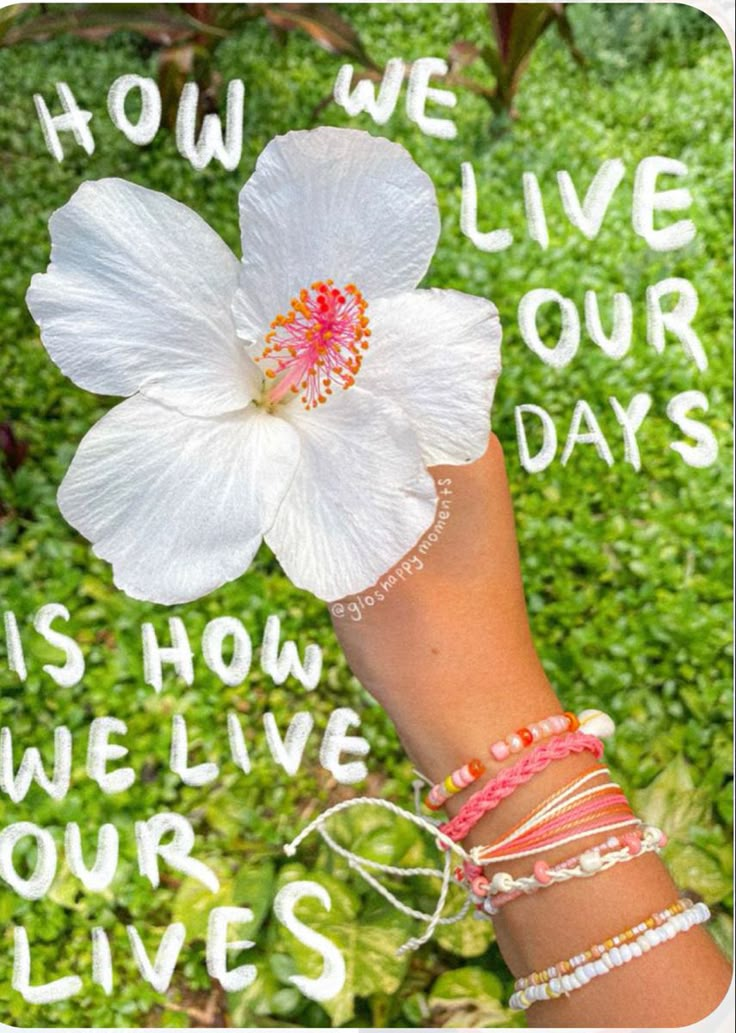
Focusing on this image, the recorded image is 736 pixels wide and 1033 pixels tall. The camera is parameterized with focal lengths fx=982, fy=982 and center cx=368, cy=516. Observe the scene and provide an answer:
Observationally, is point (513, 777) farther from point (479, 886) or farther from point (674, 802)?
point (674, 802)

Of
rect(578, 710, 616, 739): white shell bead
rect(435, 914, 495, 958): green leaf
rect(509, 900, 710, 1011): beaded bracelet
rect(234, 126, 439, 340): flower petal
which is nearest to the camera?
rect(234, 126, 439, 340): flower petal

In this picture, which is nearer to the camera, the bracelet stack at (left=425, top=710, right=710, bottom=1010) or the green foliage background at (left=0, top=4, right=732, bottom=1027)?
the bracelet stack at (left=425, top=710, right=710, bottom=1010)

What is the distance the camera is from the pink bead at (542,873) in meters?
0.75

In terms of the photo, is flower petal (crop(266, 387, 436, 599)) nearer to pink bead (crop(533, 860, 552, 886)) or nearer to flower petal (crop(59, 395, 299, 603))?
flower petal (crop(59, 395, 299, 603))

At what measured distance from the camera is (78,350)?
654mm

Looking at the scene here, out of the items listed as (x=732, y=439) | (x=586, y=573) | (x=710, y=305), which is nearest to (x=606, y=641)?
(x=586, y=573)

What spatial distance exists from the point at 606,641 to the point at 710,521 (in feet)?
0.57

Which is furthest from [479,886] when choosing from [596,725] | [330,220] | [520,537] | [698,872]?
[330,220]

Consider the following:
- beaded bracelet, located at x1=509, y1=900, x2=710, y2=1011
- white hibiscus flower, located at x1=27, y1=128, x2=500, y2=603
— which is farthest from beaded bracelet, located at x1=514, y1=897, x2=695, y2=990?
white hibiscus flower, located at x1=27, y1=128, x2=500, y2=603

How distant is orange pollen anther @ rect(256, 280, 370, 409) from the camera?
0.64m

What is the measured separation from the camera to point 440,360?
0.65m

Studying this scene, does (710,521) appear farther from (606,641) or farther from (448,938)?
(448,938)

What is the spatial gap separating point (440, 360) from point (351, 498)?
109 mm

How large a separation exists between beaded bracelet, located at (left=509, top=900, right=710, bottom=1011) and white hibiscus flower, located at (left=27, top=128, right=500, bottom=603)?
0.35m
